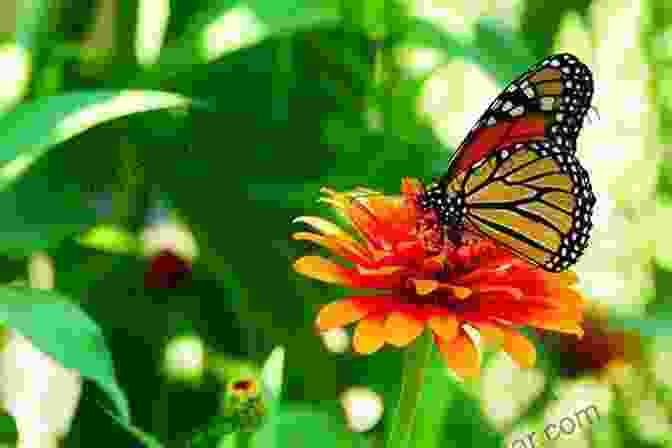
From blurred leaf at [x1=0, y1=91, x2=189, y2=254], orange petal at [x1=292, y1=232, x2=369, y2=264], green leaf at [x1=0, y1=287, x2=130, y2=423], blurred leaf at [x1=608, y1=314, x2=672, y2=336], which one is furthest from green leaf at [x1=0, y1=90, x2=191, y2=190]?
blurred leaf at [x1=608, y1=314, x2=672, y2=336]

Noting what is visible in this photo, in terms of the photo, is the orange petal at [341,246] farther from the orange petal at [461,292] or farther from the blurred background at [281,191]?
the blurred background at [281,191]

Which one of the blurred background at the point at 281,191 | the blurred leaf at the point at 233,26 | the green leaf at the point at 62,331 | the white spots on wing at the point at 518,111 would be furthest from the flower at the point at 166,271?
the white spots on wing at the point at 518,111

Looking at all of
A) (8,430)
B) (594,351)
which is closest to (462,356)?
(8,430)

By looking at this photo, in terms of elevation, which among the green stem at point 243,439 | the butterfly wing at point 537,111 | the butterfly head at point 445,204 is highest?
the butterfly wing at point 537,111

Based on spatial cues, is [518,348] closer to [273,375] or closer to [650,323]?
[273,375]

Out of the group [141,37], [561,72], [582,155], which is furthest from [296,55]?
[561,72]

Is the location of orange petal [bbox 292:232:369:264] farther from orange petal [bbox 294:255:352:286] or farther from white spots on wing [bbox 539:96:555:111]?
A: white spots on wing [bbox 539:96:555:111]

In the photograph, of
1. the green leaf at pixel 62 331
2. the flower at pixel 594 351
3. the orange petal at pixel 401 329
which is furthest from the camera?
the flower at pixel 594 351
